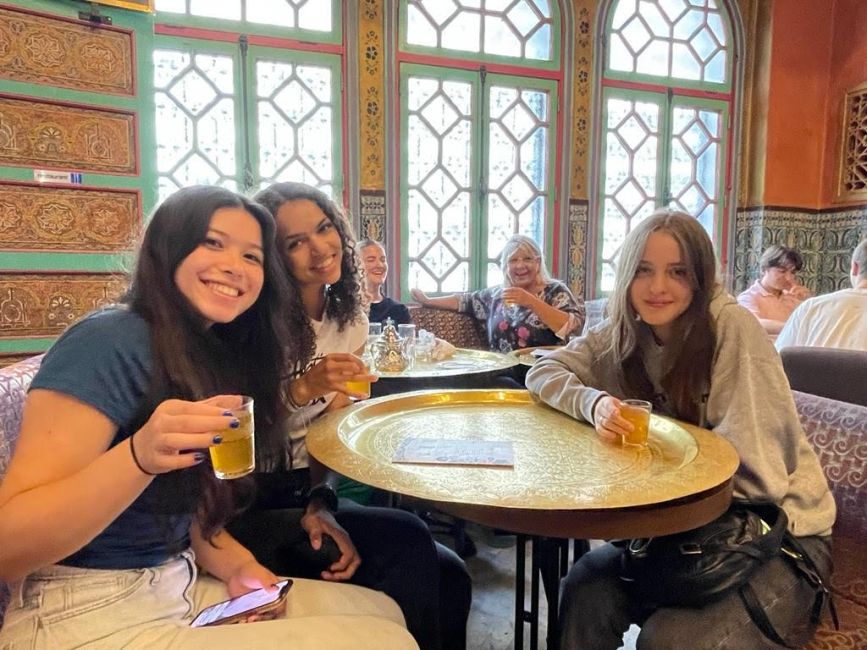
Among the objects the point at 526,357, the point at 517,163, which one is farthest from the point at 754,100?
the point at 526,357

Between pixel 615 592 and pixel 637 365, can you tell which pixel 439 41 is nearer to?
pixel 637 365

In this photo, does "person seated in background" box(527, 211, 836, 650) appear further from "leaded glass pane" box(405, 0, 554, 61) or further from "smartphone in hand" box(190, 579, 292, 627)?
"leaded glass pane" box(405, 0, 554, 61)

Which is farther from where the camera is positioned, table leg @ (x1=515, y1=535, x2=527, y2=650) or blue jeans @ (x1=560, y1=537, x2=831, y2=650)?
table leg @ (x1=515, y1=535, x2=527, y2=650)

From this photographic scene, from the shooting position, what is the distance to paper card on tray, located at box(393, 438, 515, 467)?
4.17 ft

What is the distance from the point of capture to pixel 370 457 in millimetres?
1300

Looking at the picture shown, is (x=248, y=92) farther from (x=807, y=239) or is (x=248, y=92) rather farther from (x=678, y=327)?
(x=807, y=239)

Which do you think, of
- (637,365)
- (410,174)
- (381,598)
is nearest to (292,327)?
(381,598)

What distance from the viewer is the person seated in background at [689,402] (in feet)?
3.99

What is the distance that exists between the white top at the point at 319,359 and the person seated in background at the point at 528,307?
1.73m

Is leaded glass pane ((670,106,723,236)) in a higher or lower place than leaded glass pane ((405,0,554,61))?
lower

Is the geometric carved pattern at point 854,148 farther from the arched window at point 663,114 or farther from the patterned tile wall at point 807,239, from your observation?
the arched window at point 663,114

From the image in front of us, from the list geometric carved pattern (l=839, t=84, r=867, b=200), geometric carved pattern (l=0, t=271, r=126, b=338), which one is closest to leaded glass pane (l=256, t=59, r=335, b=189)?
geometric carved pattern (l=0, t=271, r=126, b=338)

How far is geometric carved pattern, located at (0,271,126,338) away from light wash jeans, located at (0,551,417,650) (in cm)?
258

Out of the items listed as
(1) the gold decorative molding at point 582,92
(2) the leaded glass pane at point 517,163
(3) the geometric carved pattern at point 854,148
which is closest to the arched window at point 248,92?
(2) the leaded glass pane at point 517,163
